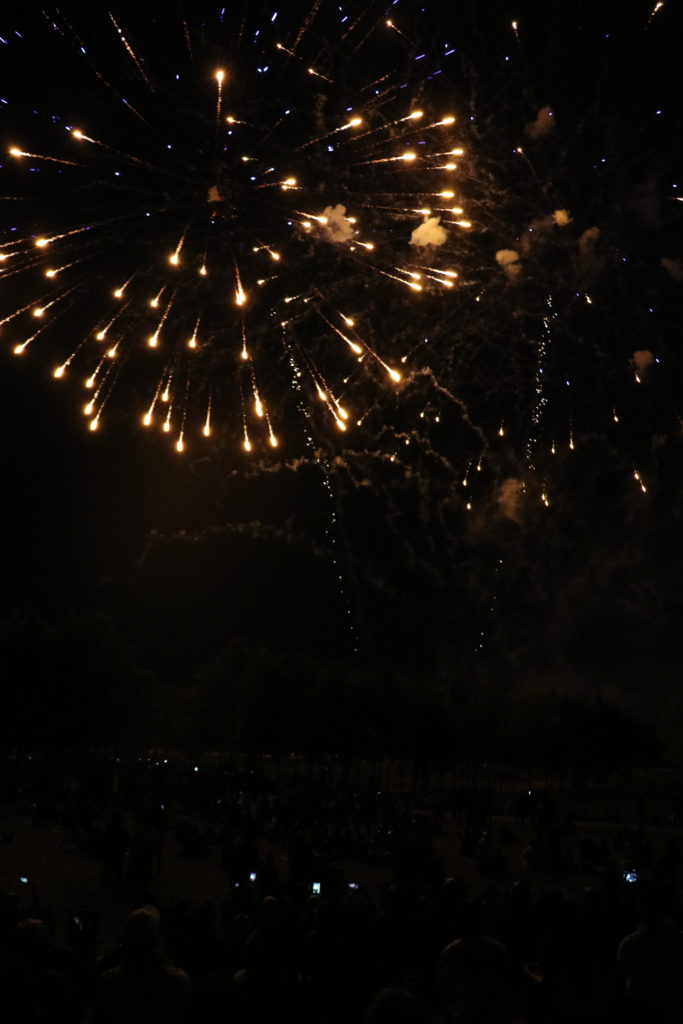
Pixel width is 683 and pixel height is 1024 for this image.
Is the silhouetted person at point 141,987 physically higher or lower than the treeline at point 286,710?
lower

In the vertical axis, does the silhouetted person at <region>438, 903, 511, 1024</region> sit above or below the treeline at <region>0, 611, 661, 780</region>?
below

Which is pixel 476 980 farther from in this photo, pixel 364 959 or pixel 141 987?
pixel 141 987

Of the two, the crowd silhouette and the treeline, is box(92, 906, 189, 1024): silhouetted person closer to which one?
the crowd silhouette

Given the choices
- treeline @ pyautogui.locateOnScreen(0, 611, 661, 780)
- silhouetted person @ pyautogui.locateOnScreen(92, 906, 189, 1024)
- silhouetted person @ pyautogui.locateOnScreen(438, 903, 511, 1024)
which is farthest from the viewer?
treeline @ pyautogui.locateOnScreen(0, 611, 661, 780)

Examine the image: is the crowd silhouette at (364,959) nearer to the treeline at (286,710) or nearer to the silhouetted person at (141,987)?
the silhouetted person at (141,987)

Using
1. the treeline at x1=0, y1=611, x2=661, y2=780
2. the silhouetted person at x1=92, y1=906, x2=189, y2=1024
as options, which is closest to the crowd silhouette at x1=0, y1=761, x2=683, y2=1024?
the silhouetted person at x1=92, y1=906, x2=189, y2=1024

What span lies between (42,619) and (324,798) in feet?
64.6

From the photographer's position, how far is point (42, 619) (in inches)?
1745

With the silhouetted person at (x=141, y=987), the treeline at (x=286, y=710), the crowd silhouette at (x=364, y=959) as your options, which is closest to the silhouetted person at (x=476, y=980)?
the crowd silhouette at (x=364, y=959)

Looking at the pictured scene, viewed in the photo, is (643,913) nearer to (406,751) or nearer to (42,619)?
(42,619)

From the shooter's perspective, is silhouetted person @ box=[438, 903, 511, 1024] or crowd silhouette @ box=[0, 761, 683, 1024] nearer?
crowd silhouette @ box=[0, 761, 683, 1024]

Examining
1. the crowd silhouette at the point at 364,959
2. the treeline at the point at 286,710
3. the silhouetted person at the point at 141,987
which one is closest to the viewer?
the silhouetted person at the point at 141,987

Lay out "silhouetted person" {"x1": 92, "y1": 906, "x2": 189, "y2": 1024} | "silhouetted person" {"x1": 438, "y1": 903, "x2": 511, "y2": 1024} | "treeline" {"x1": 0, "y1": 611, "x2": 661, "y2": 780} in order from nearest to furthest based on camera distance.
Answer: "silhouetted person" {"x1": 92, "y1": 906, "x2": 189, "y2": 1024} < "silhouetted person" {"x1": 438, "y1": 903, "x2": 511, "y2": 1024} < "treeline" {"x1": 0, "y1": 611, "x2": 661, "y2": 780}

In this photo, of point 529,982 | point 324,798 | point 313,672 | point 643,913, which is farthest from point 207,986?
point 313,672
